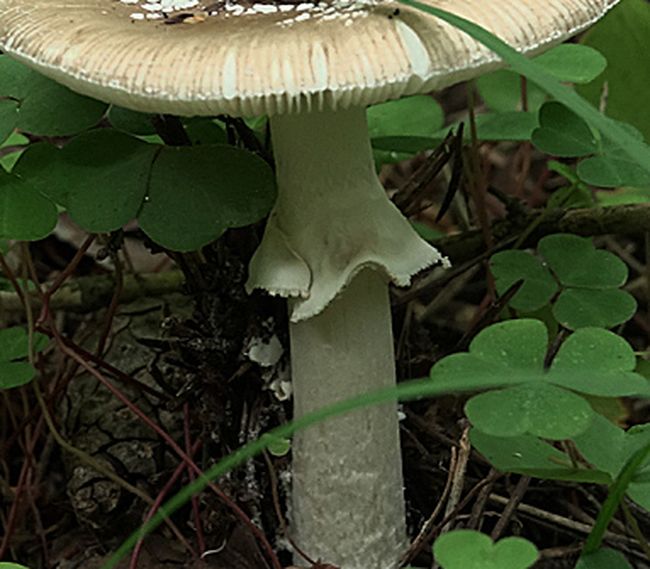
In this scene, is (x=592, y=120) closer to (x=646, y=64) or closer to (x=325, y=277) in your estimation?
(x=325, y=277)

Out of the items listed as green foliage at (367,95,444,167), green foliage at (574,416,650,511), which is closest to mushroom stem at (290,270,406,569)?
green foliage at (574,416,650,511)

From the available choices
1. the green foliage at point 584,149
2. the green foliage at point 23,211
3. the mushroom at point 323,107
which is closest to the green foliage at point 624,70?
the green foliage at point 584,149

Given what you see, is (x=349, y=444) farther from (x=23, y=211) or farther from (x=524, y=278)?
(x=23, y=211)

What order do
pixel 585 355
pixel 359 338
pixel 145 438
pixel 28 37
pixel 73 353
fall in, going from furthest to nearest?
pixel 145 438 → pixel 73 353 → pixel 359 338 → pixel 585 355 → pixel 28 37

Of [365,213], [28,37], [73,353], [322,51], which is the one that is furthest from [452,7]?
[73,353]

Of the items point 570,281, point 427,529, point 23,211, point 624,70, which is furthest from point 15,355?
point 624,70

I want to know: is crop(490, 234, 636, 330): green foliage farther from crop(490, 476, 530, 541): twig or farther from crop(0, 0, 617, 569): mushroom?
crop(0, 0, 617, 569): mushroom

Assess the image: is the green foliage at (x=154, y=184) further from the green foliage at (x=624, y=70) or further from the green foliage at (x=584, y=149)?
the green foliage at (x=624, y=70)
